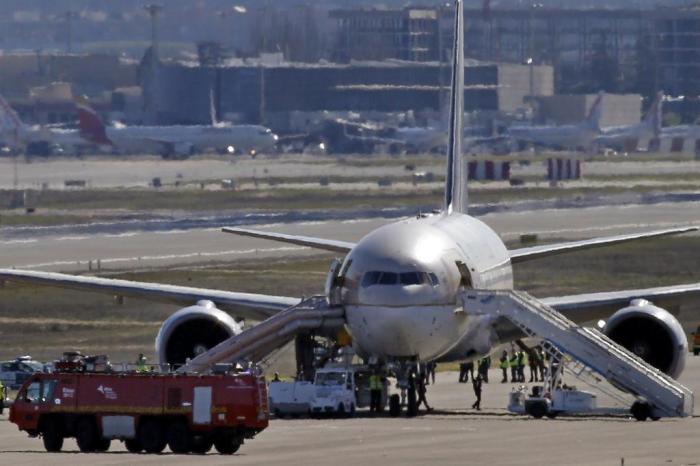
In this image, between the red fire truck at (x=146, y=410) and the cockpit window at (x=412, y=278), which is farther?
the cockpit window at (x=412, y=278)

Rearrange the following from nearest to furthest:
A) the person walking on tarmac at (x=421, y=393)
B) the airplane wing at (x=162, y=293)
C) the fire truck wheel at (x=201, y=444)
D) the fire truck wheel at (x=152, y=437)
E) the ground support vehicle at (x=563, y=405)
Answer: the fire truck wheel at (x=152, y=437)
the fire truck wheel at (x=201, y=444)
the ground support vehicle at (x=563, y=405)
the person walking on tarmac at (x=421, y=393)
the airplane wing at (x=162, y=293)

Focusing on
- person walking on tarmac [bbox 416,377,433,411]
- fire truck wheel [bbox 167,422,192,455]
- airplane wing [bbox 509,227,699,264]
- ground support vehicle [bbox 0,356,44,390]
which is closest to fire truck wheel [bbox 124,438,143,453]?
fire truck wheel [bbox 167,422,192,455]

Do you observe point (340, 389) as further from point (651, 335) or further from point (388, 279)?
point (651, 335)

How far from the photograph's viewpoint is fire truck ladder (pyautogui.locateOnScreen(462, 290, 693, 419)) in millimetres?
47812

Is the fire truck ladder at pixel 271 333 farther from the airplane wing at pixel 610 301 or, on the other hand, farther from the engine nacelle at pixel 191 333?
the airplane wing at pixel 610 301

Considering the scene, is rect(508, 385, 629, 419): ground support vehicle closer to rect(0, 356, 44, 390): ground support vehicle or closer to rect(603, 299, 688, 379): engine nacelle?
rect(603, 299, 688, 379): engine nacelle

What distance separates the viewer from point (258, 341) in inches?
1950

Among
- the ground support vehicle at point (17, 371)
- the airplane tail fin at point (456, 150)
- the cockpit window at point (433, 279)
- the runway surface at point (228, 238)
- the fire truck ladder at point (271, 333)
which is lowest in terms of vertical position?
the runway surface at point (228, 238)

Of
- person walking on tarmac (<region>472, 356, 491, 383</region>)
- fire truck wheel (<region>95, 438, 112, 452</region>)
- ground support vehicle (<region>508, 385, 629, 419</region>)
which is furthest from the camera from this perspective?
person walking on tarmac (<region>472, 356, 491, 383</region>)

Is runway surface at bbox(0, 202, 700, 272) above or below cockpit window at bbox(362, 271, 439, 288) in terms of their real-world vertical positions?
below

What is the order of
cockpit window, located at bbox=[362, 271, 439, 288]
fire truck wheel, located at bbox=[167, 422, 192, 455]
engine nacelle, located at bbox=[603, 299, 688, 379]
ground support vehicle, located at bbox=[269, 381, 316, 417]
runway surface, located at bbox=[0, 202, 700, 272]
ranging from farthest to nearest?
runway surface, located at bbox=[0, 202, 700, 272] → engine nacelle, located at bbox=[603, 299, 688, 379] → ground support vehicle, located at bbox=[269, 381, 316, 417] → cockpit window, located at bbox=[362, 271, 439, 288] → fire truck wheel, located at bbox=[167, 422, 192, 455]

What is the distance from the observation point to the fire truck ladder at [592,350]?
47.8 m

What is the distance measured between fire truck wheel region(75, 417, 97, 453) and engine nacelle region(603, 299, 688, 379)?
15421 millimetres

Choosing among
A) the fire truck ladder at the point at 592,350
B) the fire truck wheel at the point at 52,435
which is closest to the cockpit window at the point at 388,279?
the fire truck ladder at the point at 592,350
